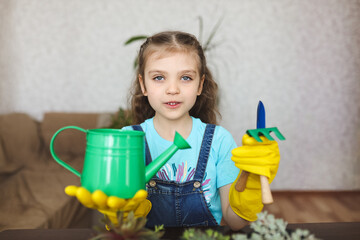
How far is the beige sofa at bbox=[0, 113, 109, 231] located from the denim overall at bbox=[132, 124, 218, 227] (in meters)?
0.98

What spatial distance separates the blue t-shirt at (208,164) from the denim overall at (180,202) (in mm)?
26

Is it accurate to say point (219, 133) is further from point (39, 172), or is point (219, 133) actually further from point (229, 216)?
point (39, 172)

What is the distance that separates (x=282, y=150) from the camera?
10.5 ft

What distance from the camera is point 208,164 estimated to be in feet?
3.21

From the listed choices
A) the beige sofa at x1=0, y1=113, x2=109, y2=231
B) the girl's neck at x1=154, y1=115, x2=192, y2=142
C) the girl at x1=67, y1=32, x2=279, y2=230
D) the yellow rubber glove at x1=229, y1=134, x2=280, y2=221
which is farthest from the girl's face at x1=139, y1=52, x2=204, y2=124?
the beige sofa at x1=0, y1=113, x2=109, y2=231

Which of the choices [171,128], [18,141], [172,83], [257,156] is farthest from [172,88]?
[18,141]

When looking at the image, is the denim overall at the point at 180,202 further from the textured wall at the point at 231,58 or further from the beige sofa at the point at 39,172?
the textured wall at the point at 231,58

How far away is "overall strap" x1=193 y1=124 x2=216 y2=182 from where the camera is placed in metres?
0.95

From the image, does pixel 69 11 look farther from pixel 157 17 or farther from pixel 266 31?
pixel 266 31

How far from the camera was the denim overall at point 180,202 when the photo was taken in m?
0.93

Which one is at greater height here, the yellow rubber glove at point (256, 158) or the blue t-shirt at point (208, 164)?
the yellow rubber glove at point (256, 158)

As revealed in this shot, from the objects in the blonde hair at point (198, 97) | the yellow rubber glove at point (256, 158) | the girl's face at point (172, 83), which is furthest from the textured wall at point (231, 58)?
the yellow rubber glove at point (256, 158)

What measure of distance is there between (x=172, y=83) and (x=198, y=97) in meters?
0.32

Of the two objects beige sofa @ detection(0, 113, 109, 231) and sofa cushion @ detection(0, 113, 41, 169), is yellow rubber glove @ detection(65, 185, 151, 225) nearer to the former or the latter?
beige sofa @ detection(0, 113, 109, 231)
